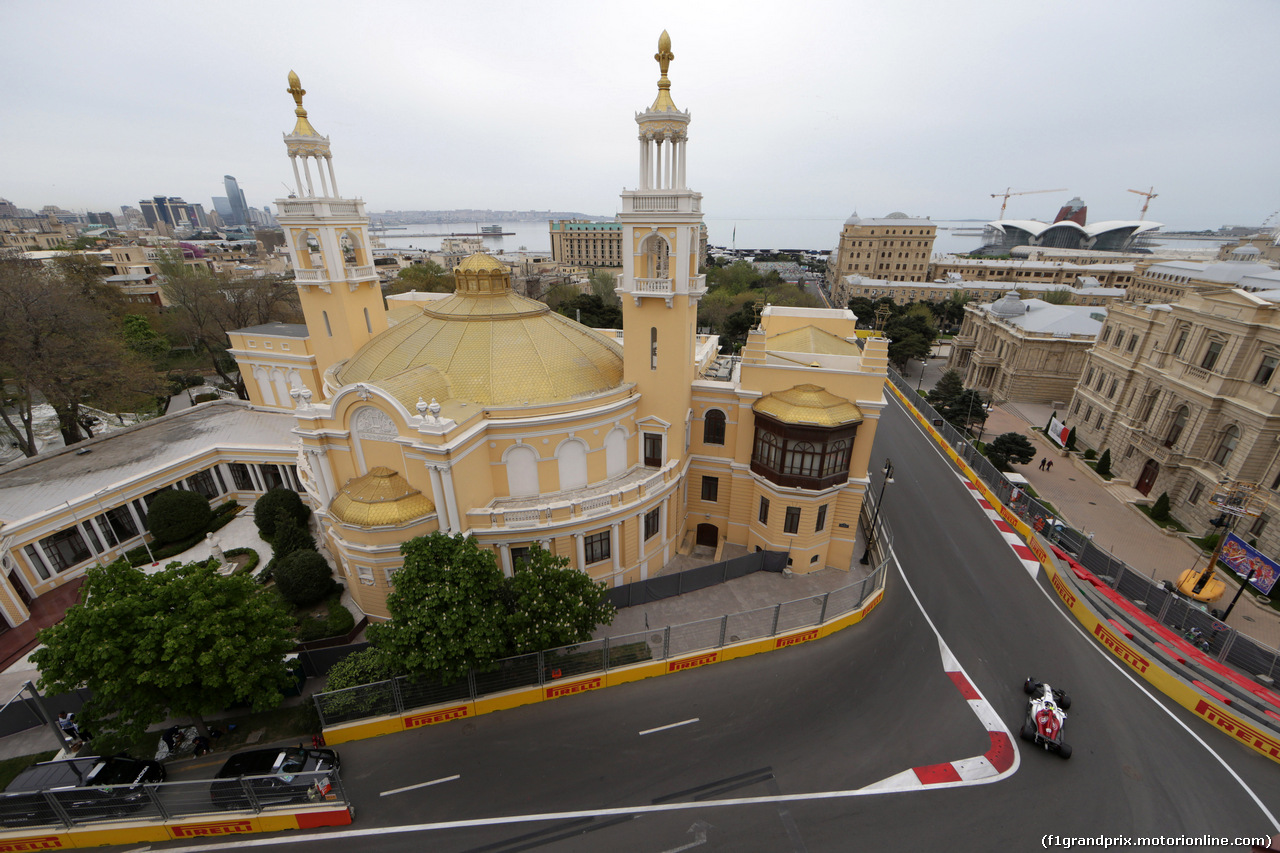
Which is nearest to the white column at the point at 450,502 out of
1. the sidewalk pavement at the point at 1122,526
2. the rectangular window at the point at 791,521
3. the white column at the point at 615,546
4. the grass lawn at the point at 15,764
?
the white column at the point at 615,546

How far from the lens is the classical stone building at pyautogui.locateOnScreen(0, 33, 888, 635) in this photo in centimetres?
2173

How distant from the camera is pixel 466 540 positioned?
18781 millimetres

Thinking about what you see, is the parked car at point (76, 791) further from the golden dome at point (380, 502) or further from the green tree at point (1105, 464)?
the green tree at point (1105, 464)

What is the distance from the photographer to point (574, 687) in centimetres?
2017

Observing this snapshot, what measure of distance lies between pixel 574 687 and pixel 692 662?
502 centimetres

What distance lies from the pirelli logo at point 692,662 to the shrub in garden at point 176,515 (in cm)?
2723

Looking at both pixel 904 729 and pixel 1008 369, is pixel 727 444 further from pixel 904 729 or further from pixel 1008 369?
pixel 1008 369

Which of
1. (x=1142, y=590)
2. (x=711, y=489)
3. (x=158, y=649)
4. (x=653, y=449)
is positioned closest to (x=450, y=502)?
(x=158, y=649)

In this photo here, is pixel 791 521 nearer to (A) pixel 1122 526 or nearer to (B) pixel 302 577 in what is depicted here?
(B) pixel 302 577

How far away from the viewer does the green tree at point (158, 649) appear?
14609mm

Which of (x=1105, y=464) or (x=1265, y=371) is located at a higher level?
(x=1265, y=371)

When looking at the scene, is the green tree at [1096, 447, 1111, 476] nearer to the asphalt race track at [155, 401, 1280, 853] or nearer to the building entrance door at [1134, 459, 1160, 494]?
the building entrance door at [1134, 459, 1160, 494]

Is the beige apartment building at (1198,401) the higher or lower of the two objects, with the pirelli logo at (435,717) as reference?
higher

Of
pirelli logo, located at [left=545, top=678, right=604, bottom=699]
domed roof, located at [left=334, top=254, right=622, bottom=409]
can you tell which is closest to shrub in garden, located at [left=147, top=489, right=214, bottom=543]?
domed roof, located at [left=334, top=254, right=622, bottom=409]
